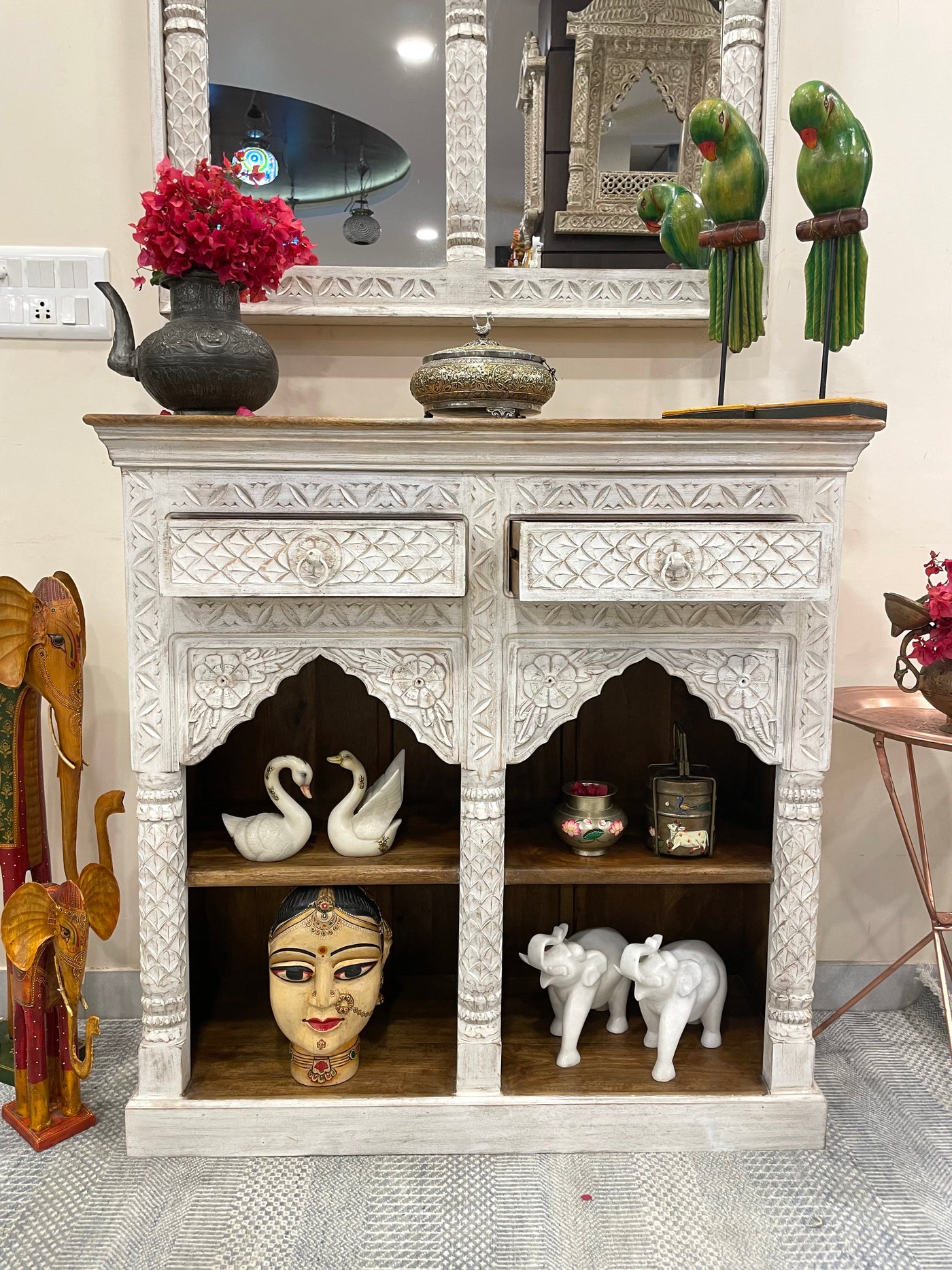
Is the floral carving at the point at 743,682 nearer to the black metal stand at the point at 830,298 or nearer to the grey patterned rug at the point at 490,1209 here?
the black metal stand at the point at 830,298

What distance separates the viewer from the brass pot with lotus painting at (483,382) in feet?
5.00

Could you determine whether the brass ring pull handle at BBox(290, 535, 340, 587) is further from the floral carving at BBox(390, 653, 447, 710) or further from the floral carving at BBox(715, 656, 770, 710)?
the floral carving at BBox(715, 656, 770, 710)

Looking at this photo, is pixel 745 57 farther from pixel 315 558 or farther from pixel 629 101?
pixel 315 558

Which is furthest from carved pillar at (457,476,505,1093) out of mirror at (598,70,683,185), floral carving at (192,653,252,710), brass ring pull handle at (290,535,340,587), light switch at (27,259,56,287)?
light switch at (27,259,56,287)

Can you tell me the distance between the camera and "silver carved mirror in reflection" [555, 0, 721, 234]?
1.77 m

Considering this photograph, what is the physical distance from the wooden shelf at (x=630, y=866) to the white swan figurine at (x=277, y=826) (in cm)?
37

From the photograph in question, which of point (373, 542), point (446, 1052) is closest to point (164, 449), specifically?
point (373, 542)

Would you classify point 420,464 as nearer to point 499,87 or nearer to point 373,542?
point 373,542

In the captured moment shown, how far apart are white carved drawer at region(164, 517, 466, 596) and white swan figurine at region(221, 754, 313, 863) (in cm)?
39

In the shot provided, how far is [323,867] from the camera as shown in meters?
1.53

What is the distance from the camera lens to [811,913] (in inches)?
60.4

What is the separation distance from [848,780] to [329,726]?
1.15 metres

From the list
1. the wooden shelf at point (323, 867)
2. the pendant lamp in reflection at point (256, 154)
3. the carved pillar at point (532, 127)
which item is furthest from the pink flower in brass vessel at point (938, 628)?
the pendant lamp in reflection at point (256, 154)

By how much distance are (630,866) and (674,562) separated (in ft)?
1.82
